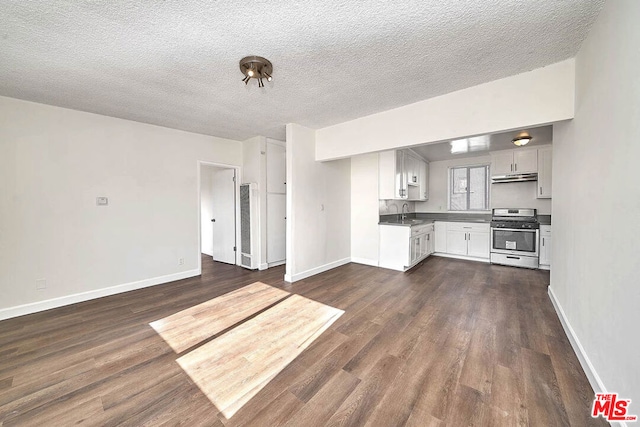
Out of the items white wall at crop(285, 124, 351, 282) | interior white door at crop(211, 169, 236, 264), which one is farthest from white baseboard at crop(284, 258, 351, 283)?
interior white door at crop(211, 169, 236, 264)

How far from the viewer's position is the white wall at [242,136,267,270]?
15.7 ft

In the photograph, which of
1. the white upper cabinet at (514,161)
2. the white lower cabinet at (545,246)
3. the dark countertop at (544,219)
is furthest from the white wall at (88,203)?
the dark countertop at (544,219)

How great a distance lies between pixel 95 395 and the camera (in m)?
1.64

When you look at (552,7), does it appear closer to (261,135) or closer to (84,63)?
(84,63)

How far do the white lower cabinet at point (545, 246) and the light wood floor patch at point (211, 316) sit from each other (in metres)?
4.94

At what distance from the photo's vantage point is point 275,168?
5.09m

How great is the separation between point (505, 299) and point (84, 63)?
17.8ft

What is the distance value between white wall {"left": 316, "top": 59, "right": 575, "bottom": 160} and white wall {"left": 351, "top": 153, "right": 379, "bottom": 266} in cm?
139

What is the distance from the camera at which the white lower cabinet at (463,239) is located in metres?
5.27

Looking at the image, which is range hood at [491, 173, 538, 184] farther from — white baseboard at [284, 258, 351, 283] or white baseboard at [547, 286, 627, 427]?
white baseboard at [284, 258, 351, 283]

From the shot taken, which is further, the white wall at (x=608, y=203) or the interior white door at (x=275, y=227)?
the interior white door at (x=275, y=227)

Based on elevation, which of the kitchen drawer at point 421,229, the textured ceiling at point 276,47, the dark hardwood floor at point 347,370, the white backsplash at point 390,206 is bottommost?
the dark hardwood floor at point 347,370

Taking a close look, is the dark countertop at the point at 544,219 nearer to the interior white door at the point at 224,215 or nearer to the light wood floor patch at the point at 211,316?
the light wood floor patch at the point at 211,316

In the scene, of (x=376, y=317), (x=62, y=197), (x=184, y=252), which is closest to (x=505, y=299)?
(x=376, y=317)
